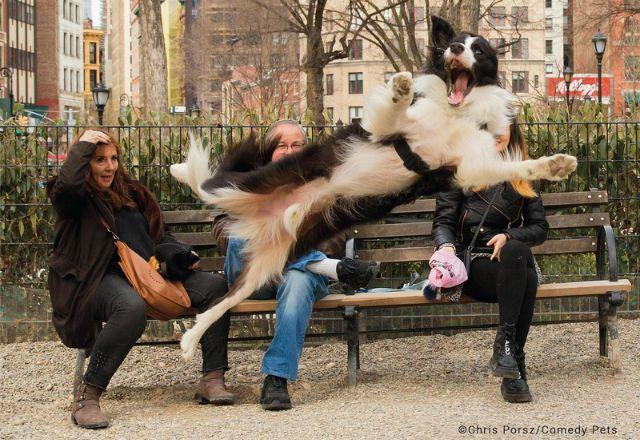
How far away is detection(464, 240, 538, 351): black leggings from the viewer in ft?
16.8

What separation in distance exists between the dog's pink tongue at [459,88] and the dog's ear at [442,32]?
0.57ft

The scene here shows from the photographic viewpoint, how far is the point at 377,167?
454 cm

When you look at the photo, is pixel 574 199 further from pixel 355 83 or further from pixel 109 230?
pixel 355 83

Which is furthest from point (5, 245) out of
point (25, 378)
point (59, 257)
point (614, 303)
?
point (614, 303)

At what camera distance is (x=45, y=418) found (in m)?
5.01

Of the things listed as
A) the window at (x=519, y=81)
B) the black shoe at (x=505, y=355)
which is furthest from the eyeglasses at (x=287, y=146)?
the window at (x=519, y=81)

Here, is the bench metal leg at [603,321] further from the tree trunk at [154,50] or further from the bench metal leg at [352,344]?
the tree trunk at [154,50]

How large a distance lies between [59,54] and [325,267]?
80383 mm

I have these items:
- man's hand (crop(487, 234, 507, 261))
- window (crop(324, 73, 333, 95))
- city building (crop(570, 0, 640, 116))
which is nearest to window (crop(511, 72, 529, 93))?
city building (crop(570, 0, 640, 116))

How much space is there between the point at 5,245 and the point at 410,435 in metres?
4.01

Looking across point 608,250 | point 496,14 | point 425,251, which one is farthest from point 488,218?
point 496,14

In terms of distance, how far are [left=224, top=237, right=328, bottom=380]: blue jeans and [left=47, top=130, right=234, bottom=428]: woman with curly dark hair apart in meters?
0.22

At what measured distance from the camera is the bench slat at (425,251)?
20.1 ft

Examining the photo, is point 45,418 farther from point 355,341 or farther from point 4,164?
point 4,164
